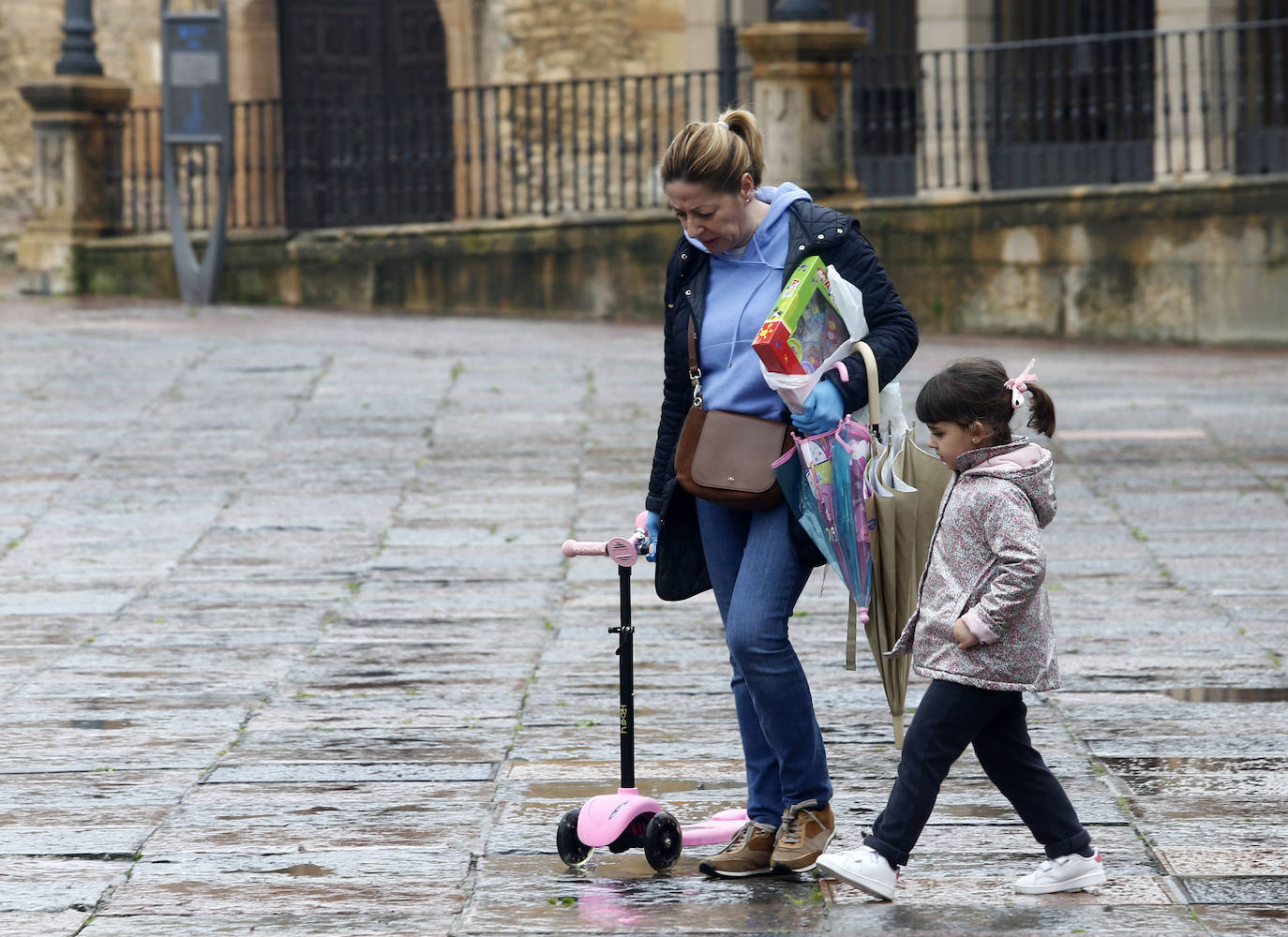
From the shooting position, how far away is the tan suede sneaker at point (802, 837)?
169 inches

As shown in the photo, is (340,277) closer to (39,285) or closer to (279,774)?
(39,285)

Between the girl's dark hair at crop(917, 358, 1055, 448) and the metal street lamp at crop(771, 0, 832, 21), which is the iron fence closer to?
the metal street lamp at crop(771, 0, 832, 21)

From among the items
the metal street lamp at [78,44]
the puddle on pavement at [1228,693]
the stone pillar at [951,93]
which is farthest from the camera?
the metal street lamp at [78,44]

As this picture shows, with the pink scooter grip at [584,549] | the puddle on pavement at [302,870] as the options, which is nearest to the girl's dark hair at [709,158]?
the pink scooter grip at [584,549]

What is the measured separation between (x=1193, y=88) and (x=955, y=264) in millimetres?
2423

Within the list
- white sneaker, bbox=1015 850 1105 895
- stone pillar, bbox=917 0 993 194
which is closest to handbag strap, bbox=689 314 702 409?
white sneaker, bbox=1015 850 1105 895

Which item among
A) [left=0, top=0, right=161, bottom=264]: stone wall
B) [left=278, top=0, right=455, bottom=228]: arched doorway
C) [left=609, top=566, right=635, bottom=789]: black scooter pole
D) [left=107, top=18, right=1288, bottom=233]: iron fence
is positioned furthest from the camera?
[left=0, top=0, right=161, bottom=264]: stone wall

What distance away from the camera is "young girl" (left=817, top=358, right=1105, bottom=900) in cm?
400

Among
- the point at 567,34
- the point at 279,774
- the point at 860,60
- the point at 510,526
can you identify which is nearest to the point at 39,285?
the point at 567,34

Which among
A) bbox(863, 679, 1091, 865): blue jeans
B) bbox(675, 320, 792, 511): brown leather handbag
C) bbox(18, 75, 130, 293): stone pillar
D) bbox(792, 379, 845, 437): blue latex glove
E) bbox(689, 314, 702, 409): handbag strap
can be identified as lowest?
bbox(863, 679, 1091, 865): blue jeans

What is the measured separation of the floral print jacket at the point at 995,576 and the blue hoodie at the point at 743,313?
48cm

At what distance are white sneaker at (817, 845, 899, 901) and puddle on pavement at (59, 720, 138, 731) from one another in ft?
8.39

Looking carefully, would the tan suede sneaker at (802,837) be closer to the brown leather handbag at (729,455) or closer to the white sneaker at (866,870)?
the white sneaker at (866,870)

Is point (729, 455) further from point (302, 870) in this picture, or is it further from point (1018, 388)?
point (302, 870)
